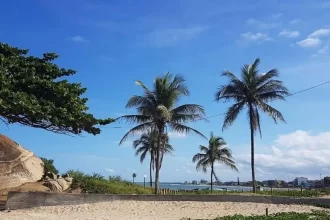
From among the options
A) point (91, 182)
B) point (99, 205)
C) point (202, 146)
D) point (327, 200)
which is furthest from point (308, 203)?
point (202, 146)

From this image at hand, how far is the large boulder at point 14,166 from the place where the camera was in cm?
2212

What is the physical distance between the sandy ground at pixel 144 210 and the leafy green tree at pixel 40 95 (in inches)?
127

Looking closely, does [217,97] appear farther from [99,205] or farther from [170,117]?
[99,205]

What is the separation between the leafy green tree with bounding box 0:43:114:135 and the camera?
619 inches

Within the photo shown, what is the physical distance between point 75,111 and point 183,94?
1560 centimetres

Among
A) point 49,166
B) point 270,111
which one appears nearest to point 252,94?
point 270,111

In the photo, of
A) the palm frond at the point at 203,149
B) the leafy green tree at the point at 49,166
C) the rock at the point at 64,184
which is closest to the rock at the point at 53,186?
the rock at the point at 64,184

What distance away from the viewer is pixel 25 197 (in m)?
18.9

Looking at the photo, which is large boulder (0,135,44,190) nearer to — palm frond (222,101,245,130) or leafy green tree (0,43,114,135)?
leafy green tree (0,43,114,135)

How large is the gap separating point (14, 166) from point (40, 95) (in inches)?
261

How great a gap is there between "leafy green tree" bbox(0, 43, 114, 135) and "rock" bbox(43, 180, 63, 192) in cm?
451

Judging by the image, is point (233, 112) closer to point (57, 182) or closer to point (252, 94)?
point (252, 94)

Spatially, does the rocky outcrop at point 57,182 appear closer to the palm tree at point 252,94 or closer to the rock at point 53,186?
the rock at point 53,186

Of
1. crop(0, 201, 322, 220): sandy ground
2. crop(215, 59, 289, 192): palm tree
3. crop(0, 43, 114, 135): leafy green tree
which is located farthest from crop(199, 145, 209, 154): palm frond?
crop(0, 43, 114, 135): leafy green tree
